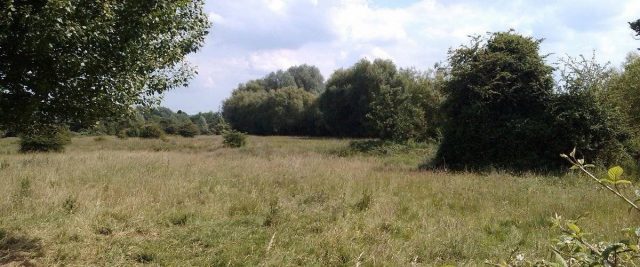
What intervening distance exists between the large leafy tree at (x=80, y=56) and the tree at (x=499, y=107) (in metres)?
12.8

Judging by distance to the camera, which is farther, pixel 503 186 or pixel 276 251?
pixel 503 186

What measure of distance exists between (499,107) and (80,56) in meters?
15.3

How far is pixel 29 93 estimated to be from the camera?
626 cm

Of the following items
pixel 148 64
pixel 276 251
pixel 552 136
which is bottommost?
pixel 276 251

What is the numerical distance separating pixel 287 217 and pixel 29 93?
4490mm

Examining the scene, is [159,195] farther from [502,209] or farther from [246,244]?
[502,209]

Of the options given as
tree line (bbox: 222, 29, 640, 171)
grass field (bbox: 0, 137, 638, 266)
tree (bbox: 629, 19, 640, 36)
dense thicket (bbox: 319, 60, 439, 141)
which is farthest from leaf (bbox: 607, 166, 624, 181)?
dense thicket (bbox: 319, 60, 439, 141)

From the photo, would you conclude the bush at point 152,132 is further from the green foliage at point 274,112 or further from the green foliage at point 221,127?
the green foliage at point 274,112

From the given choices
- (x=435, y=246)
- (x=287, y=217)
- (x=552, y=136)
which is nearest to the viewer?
(x=435, y=246)

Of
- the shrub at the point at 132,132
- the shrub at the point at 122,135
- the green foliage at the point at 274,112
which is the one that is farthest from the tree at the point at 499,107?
the green foliage at the point at 274,112

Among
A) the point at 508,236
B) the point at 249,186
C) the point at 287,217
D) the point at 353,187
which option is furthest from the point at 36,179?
the point at 508,236

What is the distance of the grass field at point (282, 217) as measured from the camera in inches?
250

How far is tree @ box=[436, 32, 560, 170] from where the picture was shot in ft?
54.0

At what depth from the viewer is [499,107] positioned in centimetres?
1745
